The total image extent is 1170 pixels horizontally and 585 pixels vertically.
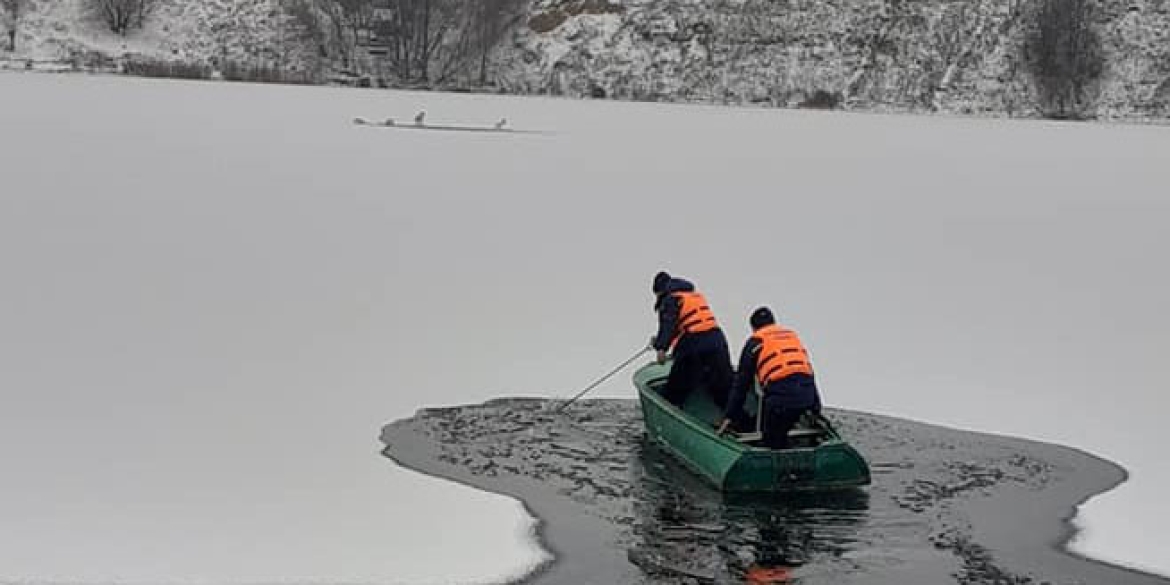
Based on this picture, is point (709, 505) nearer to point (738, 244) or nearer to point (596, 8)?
point (738, 244)

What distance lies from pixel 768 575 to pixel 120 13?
43726mm

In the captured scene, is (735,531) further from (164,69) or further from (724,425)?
(164,69)

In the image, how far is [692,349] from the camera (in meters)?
8.97

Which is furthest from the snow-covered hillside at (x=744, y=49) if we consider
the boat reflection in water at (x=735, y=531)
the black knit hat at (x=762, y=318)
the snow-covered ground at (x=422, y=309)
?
the boat reflection in water at (x=735, y=531)

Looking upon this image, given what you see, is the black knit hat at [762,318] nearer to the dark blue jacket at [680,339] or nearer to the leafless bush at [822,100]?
the dark blue jacket at [680,339]

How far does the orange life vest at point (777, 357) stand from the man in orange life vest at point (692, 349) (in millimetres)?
845

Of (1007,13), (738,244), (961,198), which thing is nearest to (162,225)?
(738,244)

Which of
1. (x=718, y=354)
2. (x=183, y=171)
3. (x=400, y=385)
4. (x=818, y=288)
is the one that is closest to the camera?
(x=718, y=354)

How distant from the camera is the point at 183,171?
1903cm

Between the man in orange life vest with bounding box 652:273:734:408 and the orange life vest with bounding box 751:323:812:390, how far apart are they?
845 millimetres

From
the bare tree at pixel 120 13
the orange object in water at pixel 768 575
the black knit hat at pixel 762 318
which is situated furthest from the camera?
the bare tree at pixel 120 13

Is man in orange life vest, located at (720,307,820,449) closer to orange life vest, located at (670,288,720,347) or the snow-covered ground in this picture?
orange life vest, located at (670,288,720,347)

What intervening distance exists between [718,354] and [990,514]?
1958 mm

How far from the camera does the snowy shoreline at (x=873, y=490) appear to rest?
6.80 m
